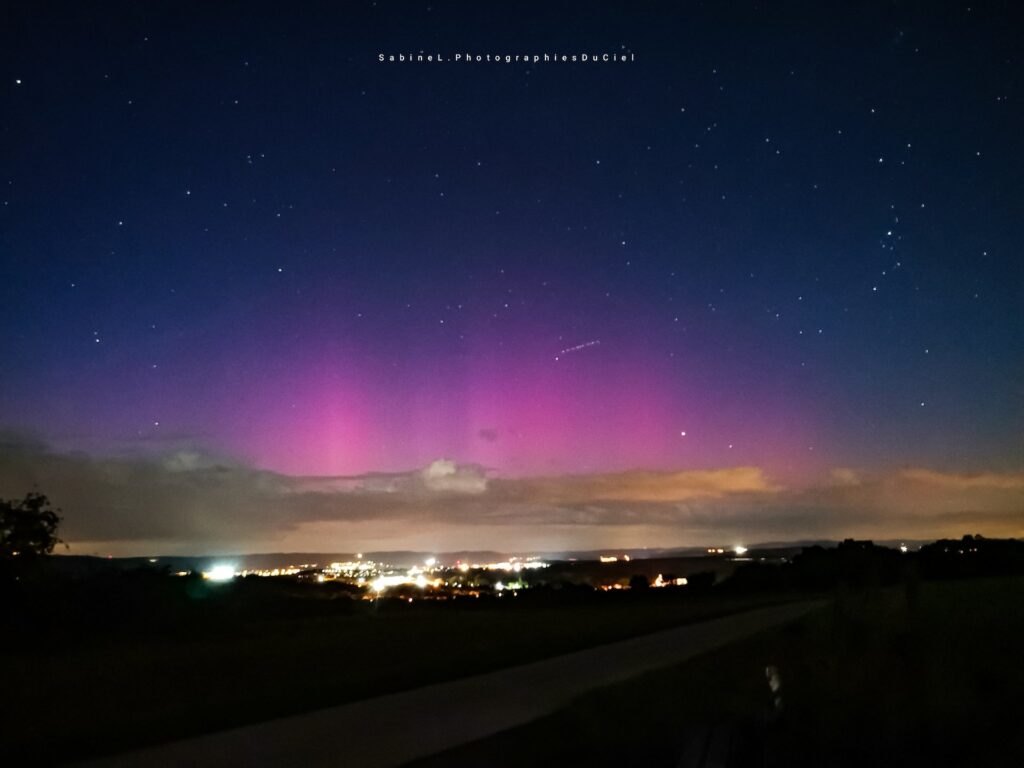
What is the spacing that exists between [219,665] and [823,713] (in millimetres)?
13851

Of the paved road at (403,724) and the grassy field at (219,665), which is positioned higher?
the grassy field at (219,665)

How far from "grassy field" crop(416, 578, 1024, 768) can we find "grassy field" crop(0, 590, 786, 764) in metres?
4.13

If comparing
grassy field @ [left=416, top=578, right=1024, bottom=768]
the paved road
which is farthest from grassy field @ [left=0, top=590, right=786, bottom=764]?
grassy field @ [left=416, top=578, right=1024, bottom=768]

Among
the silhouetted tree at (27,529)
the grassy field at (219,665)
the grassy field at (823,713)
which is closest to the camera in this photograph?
the grassy field at (823,713)

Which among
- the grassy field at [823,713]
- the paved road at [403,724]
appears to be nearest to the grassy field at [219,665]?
the paved road at [403,724]

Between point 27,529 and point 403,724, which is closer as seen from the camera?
point 403,724

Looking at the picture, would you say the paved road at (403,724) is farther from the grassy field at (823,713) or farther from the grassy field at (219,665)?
the grassy field at (219,665)

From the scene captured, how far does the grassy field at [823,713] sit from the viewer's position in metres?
12.5

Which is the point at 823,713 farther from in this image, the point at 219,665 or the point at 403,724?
the point at 219,665

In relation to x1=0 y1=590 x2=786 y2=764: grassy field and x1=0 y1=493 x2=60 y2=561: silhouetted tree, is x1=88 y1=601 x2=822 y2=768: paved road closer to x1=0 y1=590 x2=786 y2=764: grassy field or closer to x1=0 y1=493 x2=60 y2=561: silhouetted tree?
x1=0 y1=590 x2=786 y2=764: grassy field

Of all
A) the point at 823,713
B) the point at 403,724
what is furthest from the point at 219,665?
the point at 823,713

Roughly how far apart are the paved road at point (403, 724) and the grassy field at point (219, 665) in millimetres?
842

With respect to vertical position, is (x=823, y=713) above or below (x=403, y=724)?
above

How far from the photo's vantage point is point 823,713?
14.4 m
